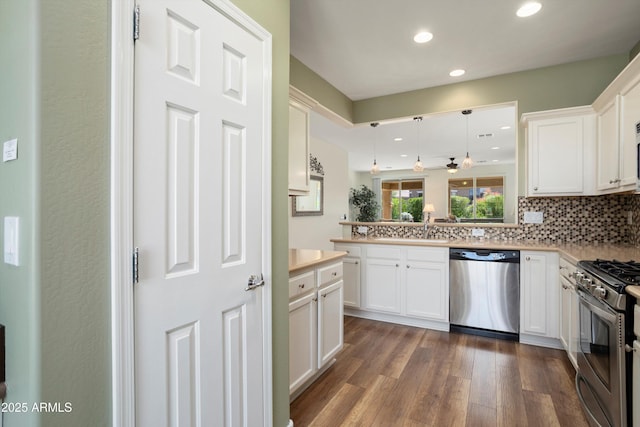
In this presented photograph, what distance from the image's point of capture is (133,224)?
1.00 metres

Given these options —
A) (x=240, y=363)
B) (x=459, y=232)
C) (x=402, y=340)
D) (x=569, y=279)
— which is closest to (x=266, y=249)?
(x=240, y=363)

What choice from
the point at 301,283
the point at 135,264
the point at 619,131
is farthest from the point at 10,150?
the point at 619,131

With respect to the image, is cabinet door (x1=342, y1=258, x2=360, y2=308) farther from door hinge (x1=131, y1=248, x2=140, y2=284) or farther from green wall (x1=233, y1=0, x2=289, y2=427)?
door hinge (x1=131, y1=248, x2=140, y2=284)

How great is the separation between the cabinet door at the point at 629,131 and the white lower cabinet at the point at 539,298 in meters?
0.90

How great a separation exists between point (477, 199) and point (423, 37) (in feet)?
31.5

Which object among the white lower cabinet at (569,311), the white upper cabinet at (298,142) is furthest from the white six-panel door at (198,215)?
the white lower cabinet at (569,311)

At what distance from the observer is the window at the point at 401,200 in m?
11.8

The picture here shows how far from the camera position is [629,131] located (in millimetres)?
2215

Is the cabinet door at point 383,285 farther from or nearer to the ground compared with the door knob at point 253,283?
nearer to the ground

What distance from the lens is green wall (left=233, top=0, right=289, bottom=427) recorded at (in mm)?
1647

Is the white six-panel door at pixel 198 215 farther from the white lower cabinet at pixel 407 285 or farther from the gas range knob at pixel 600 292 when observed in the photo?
the white lower cabinet at pixel 407 285

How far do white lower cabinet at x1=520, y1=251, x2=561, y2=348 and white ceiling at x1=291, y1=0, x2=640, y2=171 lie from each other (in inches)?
72.6

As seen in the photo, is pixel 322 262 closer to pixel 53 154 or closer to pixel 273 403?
pixel 273 403

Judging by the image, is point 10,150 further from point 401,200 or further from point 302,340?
point 401,200
